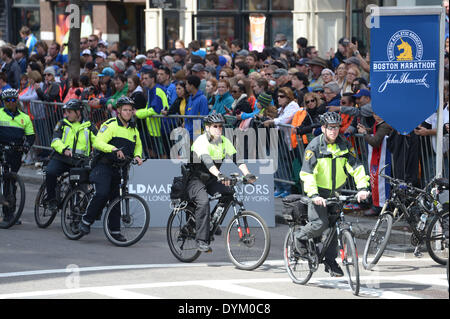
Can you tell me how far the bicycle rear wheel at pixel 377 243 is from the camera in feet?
38.0

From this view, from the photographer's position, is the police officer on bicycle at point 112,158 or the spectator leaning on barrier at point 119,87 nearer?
the police officer on bicycle at point 112,158

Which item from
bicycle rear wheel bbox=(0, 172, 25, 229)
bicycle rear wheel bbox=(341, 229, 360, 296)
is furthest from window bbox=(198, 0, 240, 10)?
bicycle rear wheel bbox=(341, 229, 360, 296)

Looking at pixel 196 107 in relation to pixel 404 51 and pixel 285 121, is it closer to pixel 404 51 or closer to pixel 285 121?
pixel 285 121

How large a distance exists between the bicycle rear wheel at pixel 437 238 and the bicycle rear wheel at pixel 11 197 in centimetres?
599

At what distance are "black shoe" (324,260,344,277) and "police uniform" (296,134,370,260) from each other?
38cm

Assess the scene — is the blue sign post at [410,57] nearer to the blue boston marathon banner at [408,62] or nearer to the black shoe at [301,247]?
the blue boston marathon banner at [408,62]

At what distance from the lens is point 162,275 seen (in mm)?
11180

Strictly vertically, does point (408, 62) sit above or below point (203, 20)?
below

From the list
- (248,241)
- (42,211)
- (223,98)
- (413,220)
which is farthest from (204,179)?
(223,98)

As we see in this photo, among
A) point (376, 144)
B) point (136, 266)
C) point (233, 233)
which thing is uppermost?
point (376, 144)

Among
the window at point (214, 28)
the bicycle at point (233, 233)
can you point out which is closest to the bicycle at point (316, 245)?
the bicycle at point (233, 233)

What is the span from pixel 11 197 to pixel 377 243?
5.67 m

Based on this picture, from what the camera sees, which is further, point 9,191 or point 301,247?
point 9,191

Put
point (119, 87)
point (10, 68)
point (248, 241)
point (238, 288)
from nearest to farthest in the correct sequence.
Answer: point (238, 288)
point (248, 241)
point (119, 87)
point (10, 68)
